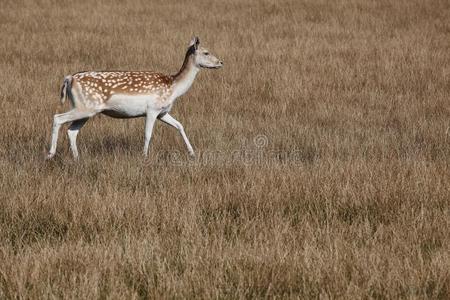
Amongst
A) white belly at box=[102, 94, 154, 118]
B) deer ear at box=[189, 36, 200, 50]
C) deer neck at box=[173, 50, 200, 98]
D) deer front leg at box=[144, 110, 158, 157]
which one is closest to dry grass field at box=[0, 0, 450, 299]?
deer front leg at box=[144, 110, 158, 157]

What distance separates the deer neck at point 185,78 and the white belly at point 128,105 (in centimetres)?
37

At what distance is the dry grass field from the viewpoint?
14.1ft

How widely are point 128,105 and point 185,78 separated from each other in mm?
757

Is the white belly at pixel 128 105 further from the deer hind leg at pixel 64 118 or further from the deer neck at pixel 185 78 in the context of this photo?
the deer neck at pixel 185 78

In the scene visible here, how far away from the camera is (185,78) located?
8156 millimetres

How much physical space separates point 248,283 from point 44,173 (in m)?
3.29

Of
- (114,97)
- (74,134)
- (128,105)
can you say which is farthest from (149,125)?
(74,134)

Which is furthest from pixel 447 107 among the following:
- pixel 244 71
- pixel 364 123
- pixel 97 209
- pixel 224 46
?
pixel 97 209

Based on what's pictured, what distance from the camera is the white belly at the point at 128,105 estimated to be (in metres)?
7.71

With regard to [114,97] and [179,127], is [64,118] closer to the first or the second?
[114,97]

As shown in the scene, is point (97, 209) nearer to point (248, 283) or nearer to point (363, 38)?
point (248, 283)

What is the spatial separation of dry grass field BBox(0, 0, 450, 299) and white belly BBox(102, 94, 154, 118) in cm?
45

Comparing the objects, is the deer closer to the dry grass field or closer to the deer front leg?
the deer front leg

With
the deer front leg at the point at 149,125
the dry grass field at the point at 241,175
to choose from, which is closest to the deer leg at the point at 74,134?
the dry grass field at the point at 241,175
